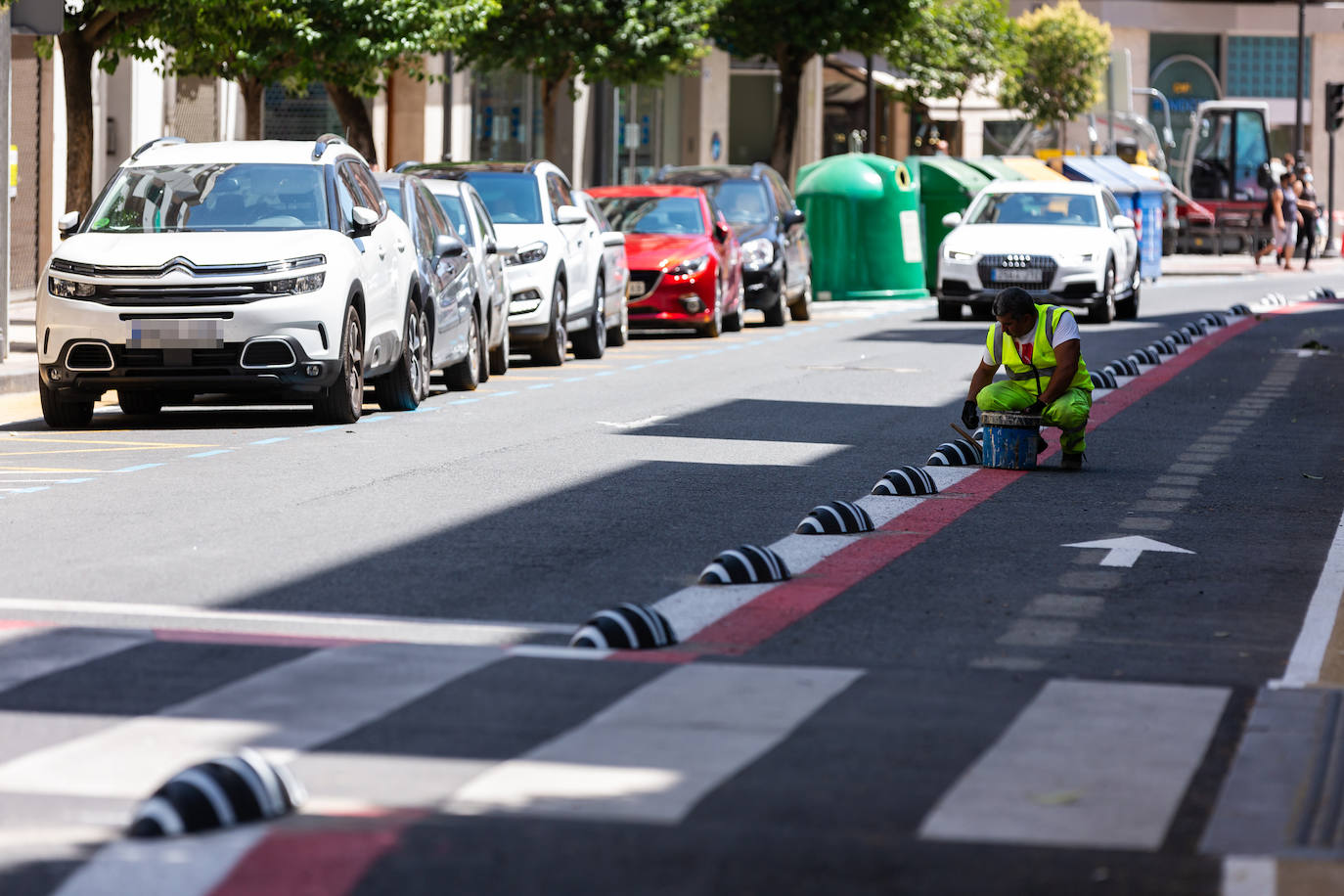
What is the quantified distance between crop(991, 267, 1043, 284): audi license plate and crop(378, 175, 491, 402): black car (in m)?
10.9

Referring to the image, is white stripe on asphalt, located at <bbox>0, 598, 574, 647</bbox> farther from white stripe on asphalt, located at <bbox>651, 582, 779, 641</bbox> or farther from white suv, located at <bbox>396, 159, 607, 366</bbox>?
white suv, located at <bbox>396, 159, 607, 366</bbox>

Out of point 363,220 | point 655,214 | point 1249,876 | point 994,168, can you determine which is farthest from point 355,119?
point 1249,876

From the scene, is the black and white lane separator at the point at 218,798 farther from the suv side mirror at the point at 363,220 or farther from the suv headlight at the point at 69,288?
the suv side mirror at the point at 363,220

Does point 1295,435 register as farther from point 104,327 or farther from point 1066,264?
point 1066,264

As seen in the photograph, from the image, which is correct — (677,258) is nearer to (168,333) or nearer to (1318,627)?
(168,333)

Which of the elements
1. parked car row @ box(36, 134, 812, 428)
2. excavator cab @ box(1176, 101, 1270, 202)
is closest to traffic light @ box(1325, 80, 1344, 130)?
excavator cab @ box(1176, 101, 1270, 202)

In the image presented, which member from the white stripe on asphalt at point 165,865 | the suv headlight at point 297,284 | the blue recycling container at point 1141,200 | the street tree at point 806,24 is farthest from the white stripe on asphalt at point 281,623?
the blue recycling container at point 1141,200

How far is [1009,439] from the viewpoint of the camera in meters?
14.0

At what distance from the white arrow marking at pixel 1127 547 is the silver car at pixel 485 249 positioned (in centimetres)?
985

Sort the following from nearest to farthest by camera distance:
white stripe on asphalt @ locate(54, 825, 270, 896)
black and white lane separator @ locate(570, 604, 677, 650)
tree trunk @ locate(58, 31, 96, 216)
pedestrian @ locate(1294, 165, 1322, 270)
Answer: white stripe on asphalt @ locate(54, 825, 270, 896), black and white lane separator @ locate(570, 604, 677, 650), tree trunk @ locate(58, 31, 96, 216), pedestrian @ locate(1294, 165, 1322, 270)

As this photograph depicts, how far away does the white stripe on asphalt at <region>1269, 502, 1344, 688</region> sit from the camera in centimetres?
780

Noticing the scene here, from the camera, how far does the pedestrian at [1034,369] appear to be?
13695 millimetres

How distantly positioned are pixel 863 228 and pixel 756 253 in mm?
6675

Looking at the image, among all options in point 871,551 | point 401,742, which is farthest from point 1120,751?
point 871,551
